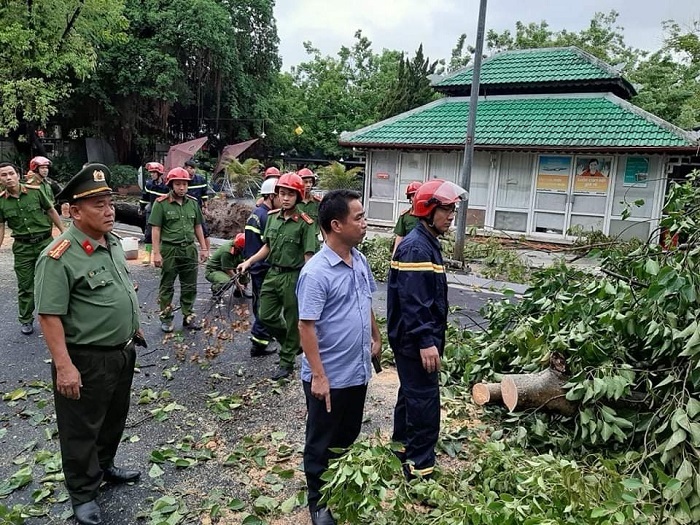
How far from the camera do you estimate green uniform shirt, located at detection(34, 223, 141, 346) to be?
277 centimetres

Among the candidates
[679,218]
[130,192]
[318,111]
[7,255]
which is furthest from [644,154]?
[318,111]

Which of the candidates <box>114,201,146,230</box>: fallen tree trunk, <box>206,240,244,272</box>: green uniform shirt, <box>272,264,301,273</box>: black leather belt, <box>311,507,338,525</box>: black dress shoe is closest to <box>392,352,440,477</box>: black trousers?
<box>311,507,338,525</box>: black dress shoe

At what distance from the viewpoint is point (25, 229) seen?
6.17 metres

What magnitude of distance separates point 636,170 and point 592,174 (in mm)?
964

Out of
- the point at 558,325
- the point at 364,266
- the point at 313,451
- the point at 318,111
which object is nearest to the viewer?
the point at 313,451

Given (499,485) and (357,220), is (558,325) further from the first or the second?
(357,220)

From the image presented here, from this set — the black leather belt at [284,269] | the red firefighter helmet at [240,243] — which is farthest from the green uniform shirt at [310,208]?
the red firefighter helmet at [240,243]

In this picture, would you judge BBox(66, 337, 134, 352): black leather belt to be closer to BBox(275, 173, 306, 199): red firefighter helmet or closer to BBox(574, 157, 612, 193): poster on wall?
BBox(275, 173, 306, 199): red firefighter helmet

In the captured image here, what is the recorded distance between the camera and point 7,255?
431 inches

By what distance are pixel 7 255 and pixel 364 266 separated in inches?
406

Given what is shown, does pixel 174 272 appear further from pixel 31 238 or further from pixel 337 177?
pixel 337 177

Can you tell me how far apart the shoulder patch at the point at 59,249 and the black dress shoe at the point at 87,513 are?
1.31 meters

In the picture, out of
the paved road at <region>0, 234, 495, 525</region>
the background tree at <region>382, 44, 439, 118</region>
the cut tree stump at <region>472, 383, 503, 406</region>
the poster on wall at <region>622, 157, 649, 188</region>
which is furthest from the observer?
the background tree at <region>382, 44, 439, 118</region>

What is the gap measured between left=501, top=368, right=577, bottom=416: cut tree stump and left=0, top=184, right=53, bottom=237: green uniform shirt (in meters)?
5.30
